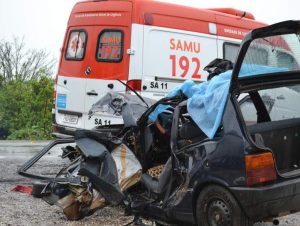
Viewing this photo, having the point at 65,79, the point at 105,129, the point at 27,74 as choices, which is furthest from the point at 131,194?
the point at 27,74

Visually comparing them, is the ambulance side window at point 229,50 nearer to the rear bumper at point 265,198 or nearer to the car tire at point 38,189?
the car tire at point 38,189

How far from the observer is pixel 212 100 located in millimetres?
4555

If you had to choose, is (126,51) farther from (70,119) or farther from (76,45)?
(70,119)

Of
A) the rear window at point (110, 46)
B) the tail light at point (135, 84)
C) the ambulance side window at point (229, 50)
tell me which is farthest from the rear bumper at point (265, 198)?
the ambulance side window at point (229, 50)

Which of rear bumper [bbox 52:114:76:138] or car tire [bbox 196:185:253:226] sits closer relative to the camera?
car tire [bbox 196:185:253:226]

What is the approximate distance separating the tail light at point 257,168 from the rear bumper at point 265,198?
0.06 meters

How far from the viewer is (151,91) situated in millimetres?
8383

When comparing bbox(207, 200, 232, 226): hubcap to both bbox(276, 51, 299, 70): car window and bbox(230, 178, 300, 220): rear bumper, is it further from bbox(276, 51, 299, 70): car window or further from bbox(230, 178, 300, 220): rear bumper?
bbox(276, 51, 299, 70): car window

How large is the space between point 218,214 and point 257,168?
0.52 meters

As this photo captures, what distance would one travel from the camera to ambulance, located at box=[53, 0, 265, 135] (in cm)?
825

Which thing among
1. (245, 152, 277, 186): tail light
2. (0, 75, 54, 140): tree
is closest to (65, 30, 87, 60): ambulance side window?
(245, 152, 277, 186): tail light

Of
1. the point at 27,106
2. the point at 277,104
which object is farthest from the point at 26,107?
the point at 277,104

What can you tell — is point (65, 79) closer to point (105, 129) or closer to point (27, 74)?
point (105, 129)

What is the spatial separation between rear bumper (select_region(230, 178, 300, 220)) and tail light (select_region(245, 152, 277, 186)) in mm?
63
